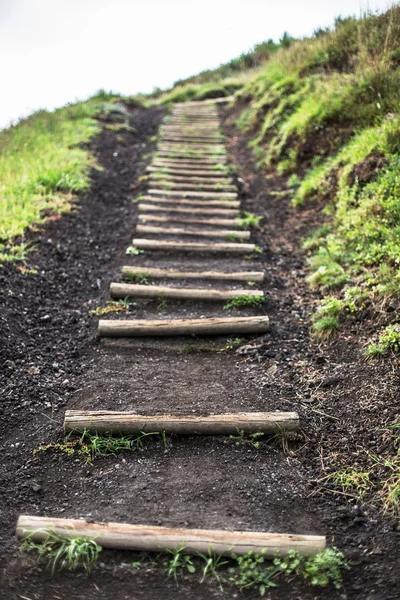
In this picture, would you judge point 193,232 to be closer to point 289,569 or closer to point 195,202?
point 195,202

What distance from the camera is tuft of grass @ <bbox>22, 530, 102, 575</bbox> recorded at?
2.42m

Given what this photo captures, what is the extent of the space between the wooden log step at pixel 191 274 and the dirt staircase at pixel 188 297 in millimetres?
10

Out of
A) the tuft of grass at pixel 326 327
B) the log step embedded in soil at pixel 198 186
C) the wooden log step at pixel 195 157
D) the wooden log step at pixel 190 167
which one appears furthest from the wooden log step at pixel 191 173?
the tuft of grass at pixel 326 327

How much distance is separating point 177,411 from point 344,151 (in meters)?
4.39

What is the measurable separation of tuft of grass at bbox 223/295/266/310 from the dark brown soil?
9 cm

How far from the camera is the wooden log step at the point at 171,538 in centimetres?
245

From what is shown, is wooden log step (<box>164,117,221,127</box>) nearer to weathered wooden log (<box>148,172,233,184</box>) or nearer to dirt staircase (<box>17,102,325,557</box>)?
dirt staircase (<box>17,102,325,557</box>)

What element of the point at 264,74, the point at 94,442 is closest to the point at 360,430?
the point at 94,442

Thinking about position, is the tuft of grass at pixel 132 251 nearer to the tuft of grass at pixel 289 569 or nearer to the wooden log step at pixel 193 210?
the wooden log step at pixel 193 210

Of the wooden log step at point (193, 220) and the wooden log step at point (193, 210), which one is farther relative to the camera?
the wooden log step at point (193, 210)

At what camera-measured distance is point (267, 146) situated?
9203 mm

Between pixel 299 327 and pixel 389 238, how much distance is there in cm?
114

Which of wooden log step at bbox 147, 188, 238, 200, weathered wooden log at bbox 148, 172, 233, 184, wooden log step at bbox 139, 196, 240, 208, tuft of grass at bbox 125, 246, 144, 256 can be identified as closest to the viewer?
tuft of grass at bbox 125, 246, 144, 256

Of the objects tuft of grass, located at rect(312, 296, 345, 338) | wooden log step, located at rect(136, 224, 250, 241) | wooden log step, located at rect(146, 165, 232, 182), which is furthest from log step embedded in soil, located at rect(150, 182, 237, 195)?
tuft of grass, located at rect(312, 296, 345, 338)
